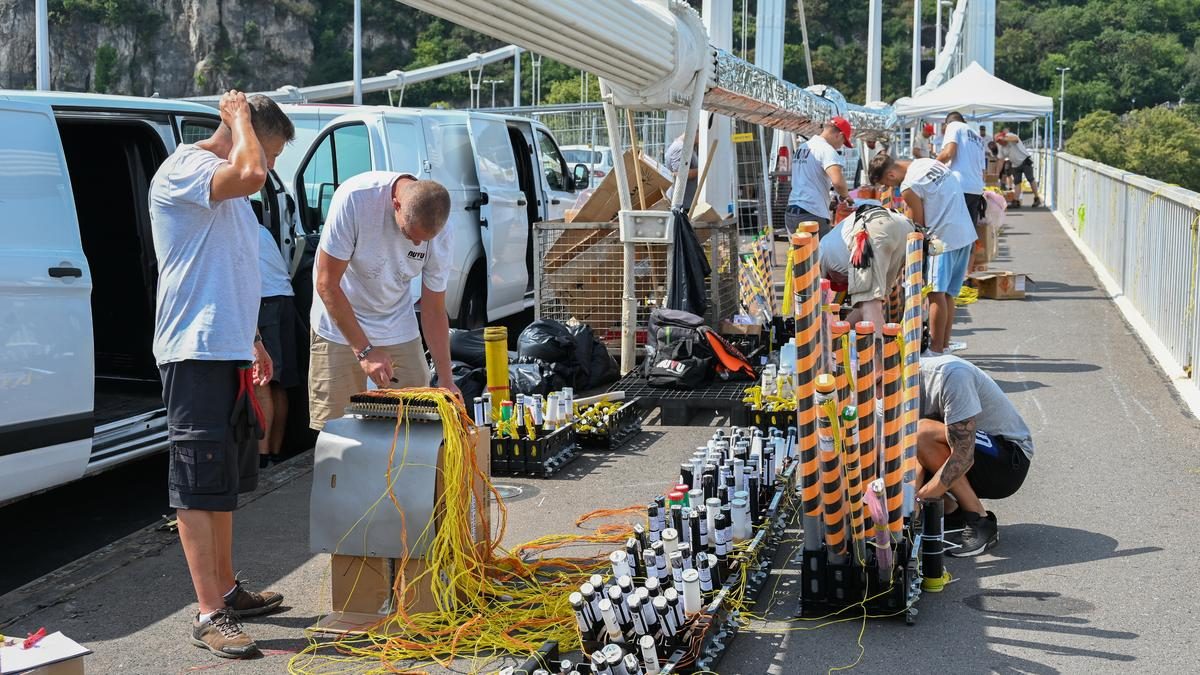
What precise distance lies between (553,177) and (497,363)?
215 inches

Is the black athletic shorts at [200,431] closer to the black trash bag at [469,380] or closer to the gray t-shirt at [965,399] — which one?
the gray t-shirt at [965,399]

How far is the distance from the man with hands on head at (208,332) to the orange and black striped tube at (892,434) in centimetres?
246

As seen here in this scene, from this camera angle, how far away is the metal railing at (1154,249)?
396 inches

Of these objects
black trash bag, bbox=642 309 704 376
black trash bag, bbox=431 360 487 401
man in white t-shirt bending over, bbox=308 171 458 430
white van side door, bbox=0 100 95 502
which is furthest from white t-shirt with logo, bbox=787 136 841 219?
white van side door, bbox=0 100 95 502

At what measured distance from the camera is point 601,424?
8062mm

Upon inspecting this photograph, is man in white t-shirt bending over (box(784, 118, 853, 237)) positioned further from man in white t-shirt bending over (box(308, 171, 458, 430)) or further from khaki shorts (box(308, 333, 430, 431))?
khaki shorts (box(308, 333, 430, 431))

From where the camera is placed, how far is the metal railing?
10062mm

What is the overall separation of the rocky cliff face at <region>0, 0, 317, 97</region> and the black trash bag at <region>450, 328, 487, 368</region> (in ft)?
403

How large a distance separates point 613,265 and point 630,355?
33.8 inches

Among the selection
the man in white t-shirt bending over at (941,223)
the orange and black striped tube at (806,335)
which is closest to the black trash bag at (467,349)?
the man in white t-shirt bending over at (941,223)

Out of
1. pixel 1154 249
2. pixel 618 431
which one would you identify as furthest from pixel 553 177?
pixel 1154 249

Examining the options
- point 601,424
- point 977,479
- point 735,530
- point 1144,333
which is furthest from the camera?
point 1144,333

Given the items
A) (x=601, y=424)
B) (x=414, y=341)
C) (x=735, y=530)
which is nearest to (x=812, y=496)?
(x=735, y=530)

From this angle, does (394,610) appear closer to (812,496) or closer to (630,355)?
(812,496)
